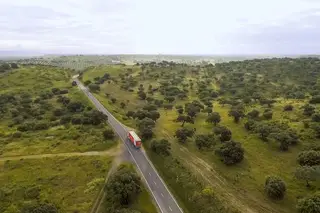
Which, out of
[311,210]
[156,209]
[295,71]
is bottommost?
[156,209]

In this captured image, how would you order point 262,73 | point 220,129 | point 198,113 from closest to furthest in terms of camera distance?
point 220,129 < point 198,113 < point 262,73

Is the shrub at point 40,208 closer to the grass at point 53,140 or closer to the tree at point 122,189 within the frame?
the tree at point 122,189

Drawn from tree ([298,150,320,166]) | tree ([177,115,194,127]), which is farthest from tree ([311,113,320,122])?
tree ([177,115,194,127])

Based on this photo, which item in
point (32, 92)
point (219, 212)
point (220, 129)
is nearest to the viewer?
point (219, 212)

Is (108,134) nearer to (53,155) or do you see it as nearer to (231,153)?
(53,155)

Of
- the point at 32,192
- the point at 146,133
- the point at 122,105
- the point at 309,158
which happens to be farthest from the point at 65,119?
the point at 309,158

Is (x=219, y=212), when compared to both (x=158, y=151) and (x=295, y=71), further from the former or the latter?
(x=295, y=71)

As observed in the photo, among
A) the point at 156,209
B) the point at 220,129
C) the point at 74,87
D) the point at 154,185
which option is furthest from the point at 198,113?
the point at 74,87
